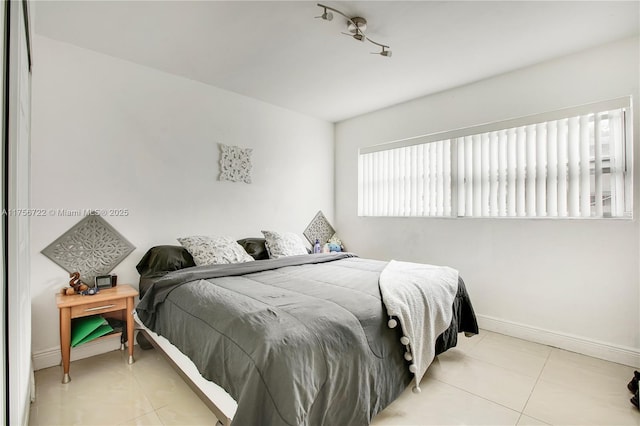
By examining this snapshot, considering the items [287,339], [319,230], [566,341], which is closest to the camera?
[287,339]

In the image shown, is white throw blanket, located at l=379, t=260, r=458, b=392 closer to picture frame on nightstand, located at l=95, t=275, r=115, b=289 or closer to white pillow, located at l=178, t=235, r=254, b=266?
white pillow, located at l=178, t=235, r=254, b=266

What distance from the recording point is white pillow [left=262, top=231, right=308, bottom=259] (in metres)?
3.36

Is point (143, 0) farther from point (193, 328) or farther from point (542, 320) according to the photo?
point (542, 320)

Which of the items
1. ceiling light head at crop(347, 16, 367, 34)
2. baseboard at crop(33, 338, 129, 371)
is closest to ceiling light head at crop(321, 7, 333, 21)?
ceiling light head at crop(347, 16, 367, 34)

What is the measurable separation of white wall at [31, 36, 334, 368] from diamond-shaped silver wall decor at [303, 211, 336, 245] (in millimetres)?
401

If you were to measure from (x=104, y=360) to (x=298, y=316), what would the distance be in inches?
81.2

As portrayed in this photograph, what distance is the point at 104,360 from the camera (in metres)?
2.54

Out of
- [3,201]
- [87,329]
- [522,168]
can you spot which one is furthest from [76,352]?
[522,168]

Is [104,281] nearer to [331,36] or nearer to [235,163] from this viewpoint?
[235,163]

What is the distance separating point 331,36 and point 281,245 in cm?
206

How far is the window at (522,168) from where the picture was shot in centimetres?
261

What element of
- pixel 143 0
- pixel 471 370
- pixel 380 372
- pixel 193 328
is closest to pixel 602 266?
pixel 471 370

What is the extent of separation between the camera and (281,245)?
3.40m

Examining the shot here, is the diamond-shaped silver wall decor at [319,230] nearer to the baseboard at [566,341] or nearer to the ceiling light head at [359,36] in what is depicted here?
the baseboard at [566,341]
